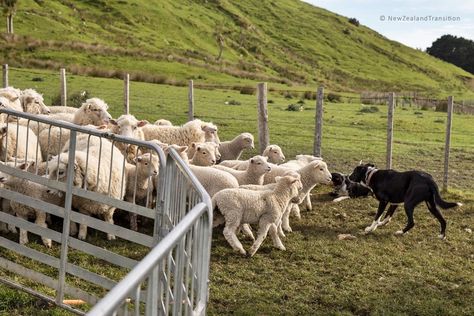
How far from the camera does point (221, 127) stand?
20688 mm

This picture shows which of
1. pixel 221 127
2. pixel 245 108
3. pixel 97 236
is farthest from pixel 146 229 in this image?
pixel 245 108

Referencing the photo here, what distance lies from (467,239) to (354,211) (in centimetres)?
226

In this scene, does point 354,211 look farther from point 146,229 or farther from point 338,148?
point 338,148

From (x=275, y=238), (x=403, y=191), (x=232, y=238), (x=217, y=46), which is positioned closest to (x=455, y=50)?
(x=217, y=46)

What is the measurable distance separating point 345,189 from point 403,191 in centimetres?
222

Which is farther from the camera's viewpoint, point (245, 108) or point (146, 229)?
point (245, 108)

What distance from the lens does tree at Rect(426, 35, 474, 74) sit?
112 metres

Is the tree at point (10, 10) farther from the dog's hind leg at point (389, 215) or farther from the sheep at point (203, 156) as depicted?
the dog's hind leg at point (389, 215)

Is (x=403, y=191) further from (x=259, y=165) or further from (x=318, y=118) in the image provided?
(x=318, y=118)

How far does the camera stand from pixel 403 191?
32.7 ft

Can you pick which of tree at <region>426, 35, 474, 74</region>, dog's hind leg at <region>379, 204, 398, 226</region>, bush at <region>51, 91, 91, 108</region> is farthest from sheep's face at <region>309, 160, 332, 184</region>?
tree at <region>426, 35, 474, 74</region>

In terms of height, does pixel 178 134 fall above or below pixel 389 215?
above

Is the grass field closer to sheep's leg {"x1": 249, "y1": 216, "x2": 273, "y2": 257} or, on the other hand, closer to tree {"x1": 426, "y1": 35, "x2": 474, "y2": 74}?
sheep's leg {"x1": 249, "y1": 216, "x2": 273, "y2": 257}

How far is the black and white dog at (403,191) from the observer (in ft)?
31.7
